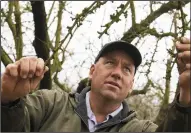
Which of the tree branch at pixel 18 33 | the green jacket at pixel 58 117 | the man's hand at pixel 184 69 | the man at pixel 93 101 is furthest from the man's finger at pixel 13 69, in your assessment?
the tree branch at pixel 18 33

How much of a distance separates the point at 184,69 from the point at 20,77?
0.64 metres

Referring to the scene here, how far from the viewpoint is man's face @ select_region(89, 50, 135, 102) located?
1.95 metres

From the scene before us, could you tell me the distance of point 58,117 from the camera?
1759 millimetres

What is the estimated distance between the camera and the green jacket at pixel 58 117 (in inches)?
57.8

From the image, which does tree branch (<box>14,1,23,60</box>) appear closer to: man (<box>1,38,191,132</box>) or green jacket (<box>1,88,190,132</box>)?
man (<box>1,38,191,132</box>)

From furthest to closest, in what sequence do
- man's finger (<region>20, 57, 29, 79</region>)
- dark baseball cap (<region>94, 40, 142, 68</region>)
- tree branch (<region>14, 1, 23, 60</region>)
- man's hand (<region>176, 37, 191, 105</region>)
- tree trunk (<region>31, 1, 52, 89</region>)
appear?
tree branch (<region>14, 1, 23, 60</region>) < tree trunk (<region>31, 1, 52, 89</region>) < dark baseball cap (<region>94, 40, 142, 68</region>) < man's finger (<region>20, 57, 29, 79</region>) < man's hand (<region>176, 37, 191, 105</region>)

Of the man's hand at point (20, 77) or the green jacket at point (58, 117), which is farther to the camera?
the green jacket at point (58, 117)

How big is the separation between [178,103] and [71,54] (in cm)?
396

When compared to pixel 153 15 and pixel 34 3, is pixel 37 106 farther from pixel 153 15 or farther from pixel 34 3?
pixel 153 15

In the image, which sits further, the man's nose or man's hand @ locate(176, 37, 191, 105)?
the man's nose

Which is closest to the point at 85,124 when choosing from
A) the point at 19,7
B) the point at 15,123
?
the point at 15,123

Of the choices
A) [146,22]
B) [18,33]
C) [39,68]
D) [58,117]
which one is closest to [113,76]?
[58,117]

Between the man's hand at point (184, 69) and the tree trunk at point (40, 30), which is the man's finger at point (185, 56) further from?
the tree trunk at point (40, 30)

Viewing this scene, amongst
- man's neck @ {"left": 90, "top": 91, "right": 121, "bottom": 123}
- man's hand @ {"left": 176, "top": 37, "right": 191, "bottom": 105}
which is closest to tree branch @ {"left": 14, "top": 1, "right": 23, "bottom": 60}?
man's neck @ {"left": 90, "top": 91, "right": 121, "bottom": 123}
